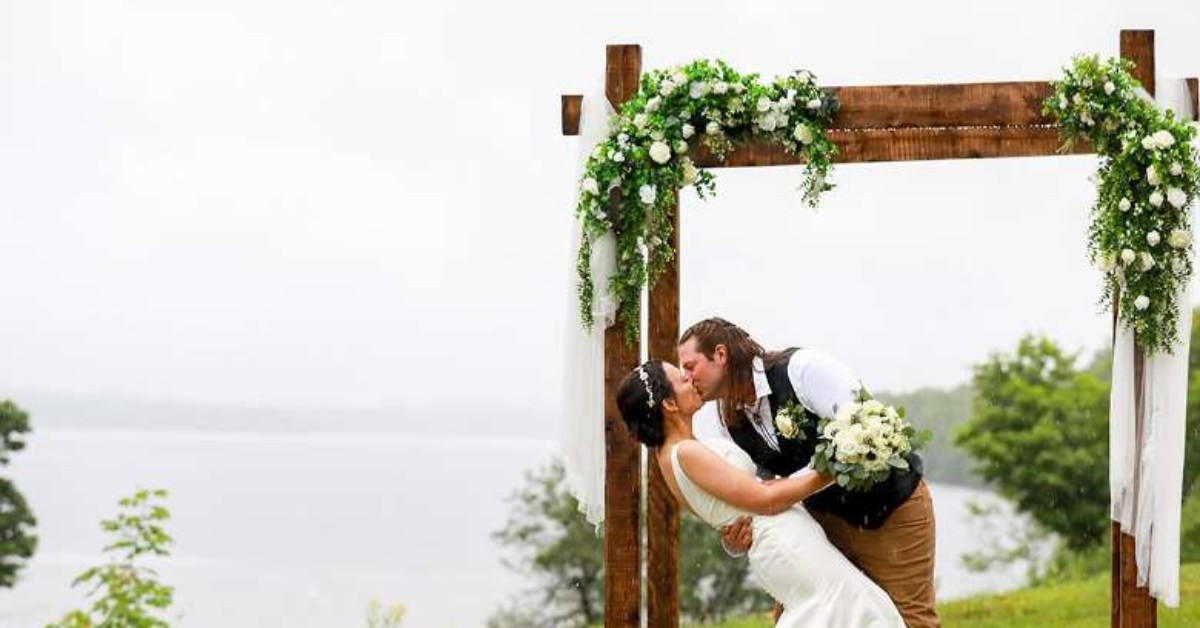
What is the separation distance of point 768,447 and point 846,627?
76 cm

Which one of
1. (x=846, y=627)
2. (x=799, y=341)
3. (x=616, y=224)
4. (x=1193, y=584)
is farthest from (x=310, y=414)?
(x=846, y=627)

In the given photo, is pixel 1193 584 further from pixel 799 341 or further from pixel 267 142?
pixel 267 142

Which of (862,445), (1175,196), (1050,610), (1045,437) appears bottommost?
(1050,610)

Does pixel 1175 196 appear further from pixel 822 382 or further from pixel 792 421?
pixel 792 421

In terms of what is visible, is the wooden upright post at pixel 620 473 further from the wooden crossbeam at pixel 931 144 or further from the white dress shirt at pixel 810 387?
the white dress shirt at pixel 810 387

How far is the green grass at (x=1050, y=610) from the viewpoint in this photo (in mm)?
11008

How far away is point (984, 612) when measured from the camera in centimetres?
1169

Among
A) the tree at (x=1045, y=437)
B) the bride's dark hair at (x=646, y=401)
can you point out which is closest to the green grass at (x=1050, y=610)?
the tree at (x=1045, y=437)

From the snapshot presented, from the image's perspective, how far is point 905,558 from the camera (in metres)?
5.66

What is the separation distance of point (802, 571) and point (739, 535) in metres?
0.26

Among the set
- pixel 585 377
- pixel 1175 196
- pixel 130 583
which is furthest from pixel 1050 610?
pixel 130 583

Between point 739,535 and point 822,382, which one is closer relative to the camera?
point 739,535

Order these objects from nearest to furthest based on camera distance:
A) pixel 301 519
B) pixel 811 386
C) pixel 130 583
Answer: pixel 811 386 < pixel 130 583 < pixel 301 519

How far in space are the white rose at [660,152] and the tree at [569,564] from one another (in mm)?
9694
